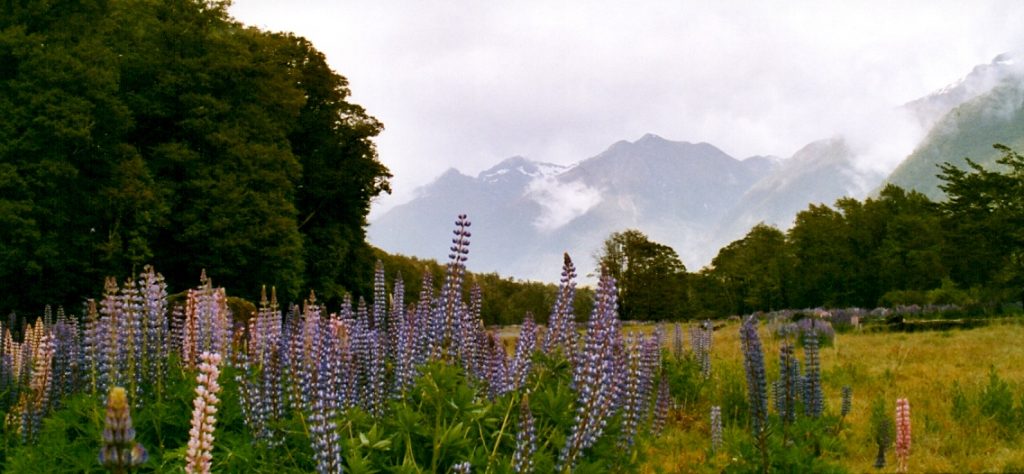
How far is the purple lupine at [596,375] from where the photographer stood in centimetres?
440

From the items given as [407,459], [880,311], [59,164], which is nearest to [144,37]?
[59,164]

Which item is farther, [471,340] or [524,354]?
[471,340]

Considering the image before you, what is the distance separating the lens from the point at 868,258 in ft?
201

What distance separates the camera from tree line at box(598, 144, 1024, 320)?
4772 cm

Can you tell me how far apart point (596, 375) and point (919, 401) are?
29.2 ft

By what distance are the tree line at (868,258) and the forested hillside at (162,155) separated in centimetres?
2927

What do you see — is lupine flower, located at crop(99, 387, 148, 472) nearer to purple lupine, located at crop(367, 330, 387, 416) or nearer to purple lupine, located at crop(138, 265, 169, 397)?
purple lupine, located at crop(367, 330, 387, 416)

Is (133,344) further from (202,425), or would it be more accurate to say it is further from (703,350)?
(703,350)

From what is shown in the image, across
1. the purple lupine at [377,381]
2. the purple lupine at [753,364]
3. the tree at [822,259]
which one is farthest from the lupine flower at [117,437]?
the tree at [822,259]

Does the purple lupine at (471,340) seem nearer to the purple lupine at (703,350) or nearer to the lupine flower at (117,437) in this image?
the lupine flower at (117,437)

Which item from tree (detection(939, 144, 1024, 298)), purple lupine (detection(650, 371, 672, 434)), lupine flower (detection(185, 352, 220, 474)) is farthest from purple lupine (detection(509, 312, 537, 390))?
tree (detection(939, 144, 1024, 298))

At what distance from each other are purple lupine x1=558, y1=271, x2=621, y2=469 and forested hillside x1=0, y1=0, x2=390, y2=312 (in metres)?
21.1

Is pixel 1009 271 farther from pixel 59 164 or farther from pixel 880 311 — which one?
pixel 59 164

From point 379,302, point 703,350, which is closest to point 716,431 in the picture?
point 379,302
